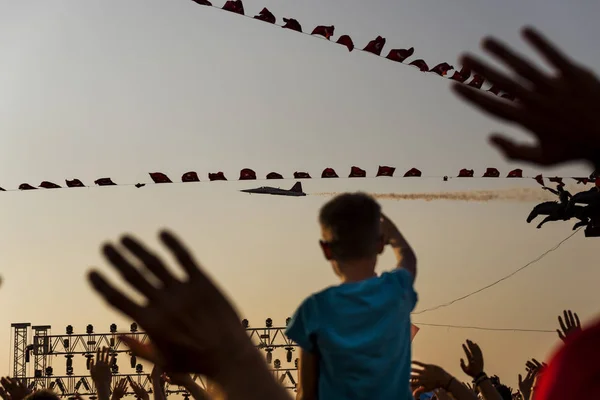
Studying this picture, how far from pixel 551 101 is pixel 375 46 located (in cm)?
1234

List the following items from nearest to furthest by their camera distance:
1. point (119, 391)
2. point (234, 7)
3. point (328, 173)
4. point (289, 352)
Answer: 1. point (119, 391)
2. point (234, 7)
3. point (328, 173)
4. point (289, 352)

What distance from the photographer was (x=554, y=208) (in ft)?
78.2

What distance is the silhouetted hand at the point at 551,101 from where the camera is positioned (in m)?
1.45

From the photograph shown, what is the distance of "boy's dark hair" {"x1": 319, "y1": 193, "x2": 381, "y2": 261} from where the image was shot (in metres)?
3.65

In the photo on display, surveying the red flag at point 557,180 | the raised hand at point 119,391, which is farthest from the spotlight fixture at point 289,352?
the raised hand at point 119,391

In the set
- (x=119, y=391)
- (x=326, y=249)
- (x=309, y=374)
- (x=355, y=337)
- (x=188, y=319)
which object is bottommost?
(x=188, y=319)

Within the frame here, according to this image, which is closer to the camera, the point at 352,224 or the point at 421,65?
the point at 352,224

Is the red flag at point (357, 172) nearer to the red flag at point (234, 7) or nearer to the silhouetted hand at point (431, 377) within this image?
the red flag at point (234, 7)

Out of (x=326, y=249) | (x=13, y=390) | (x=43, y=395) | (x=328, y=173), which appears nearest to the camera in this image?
(x=326, y=249)

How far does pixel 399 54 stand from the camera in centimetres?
1412

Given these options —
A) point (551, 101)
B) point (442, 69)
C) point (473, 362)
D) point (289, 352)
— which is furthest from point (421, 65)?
point (289, 352)

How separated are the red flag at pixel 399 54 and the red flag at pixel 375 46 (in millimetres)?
370

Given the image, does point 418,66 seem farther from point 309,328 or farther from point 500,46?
point 500,46

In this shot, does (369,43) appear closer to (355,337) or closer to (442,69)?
(442,69)
